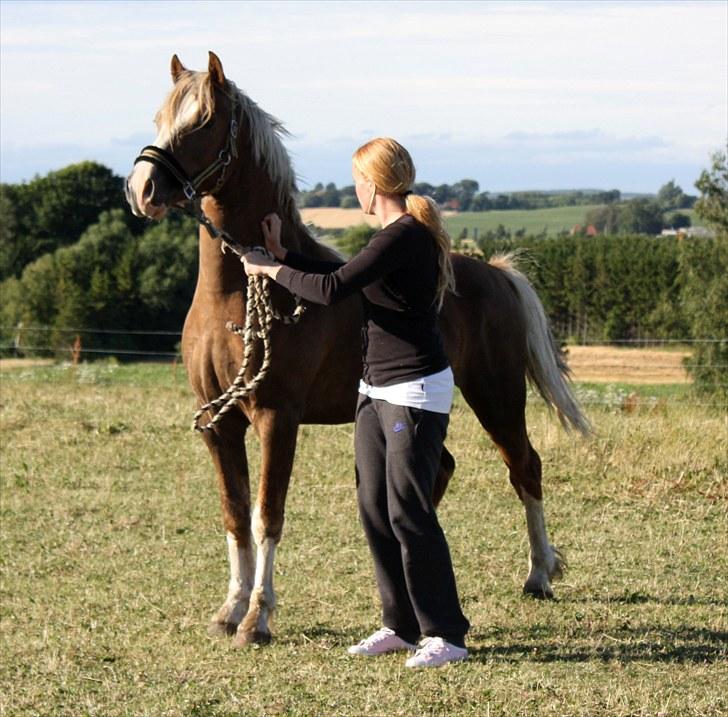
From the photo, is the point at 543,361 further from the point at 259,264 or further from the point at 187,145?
the point at 187,145

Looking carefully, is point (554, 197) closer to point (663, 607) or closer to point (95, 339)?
point (95, 339)

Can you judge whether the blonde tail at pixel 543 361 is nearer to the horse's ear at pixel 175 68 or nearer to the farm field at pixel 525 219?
the horse's ear at pixel 175 68

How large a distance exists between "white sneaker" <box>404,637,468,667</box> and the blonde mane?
2051mm

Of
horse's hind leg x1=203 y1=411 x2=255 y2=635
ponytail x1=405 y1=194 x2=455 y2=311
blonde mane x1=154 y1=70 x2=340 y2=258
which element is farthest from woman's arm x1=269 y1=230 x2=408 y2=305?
horse's hind leg x1=203 y1=411 x2=255 y2=635

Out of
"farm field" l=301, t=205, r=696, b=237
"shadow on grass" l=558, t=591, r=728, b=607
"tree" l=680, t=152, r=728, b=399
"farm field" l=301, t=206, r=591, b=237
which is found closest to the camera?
A: "shadow on grass" l=558, t=591, r=728, b=607

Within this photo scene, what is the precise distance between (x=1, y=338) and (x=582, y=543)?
3183cm

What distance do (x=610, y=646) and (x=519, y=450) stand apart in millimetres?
1584

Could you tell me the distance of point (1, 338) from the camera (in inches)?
1439

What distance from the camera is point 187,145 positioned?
496 cm

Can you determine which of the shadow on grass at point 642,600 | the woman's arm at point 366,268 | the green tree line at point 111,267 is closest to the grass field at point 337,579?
the shadow on grass at point 642,600

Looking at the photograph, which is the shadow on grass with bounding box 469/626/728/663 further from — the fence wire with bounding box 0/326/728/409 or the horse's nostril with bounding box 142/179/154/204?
the fence wire with bounding box 0/326/728/409

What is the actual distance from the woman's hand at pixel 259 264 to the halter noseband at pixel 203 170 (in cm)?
36

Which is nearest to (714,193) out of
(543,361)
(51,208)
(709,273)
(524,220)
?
(709,273)

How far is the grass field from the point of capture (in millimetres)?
4570
